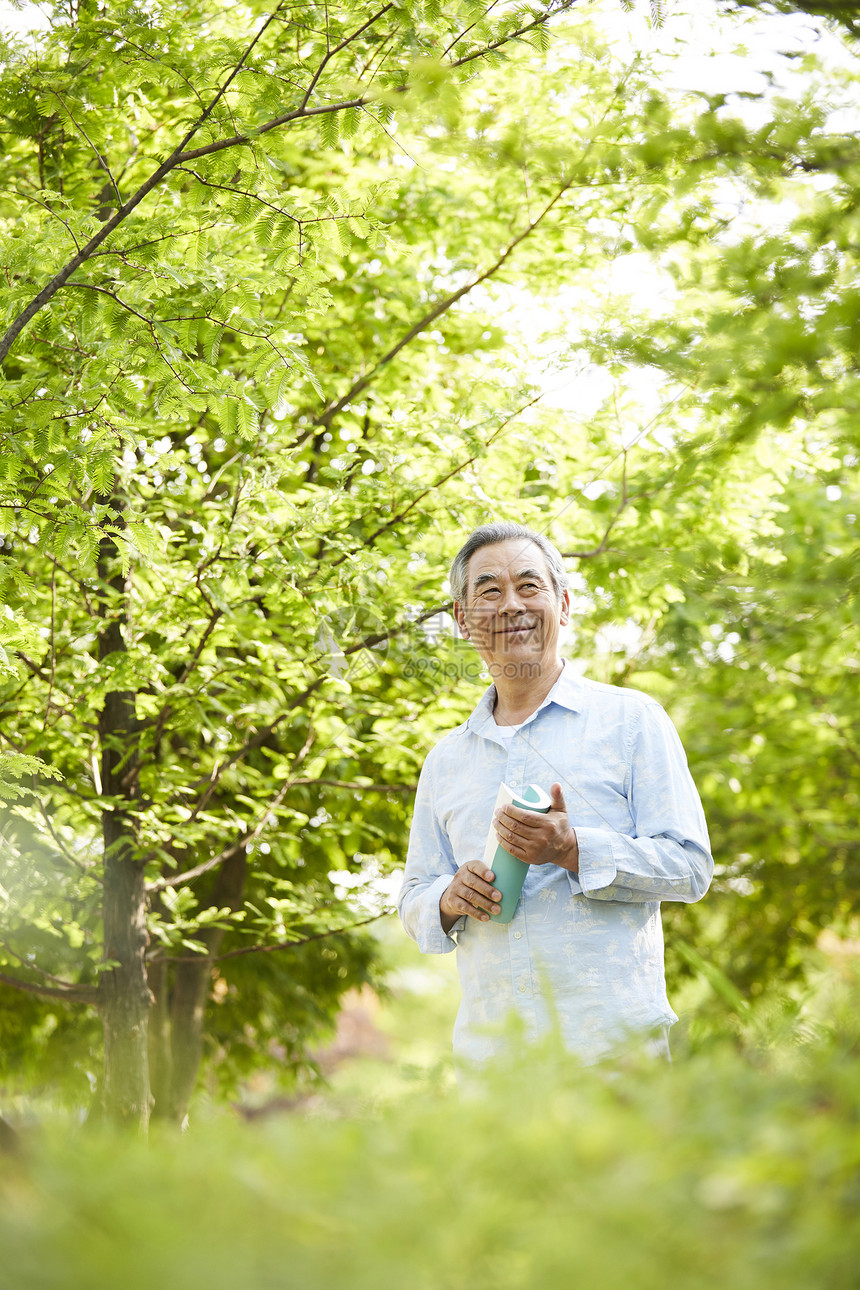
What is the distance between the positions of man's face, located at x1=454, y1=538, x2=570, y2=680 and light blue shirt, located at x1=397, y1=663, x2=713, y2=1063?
0.40 ft

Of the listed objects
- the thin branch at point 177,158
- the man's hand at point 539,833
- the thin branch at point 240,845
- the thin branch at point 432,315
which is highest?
the thin branch at point 432,315

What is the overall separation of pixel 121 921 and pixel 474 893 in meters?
2.57

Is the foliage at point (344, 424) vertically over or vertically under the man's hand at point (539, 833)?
Result: over

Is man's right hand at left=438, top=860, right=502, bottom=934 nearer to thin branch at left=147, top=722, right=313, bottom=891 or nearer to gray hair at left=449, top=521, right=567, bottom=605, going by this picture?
gray hair at left=449, top=521, right=567, bottom=605

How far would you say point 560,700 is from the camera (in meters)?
2.63

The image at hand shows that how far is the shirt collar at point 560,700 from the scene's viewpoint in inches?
103

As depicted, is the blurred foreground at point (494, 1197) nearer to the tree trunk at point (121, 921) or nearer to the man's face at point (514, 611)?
the man's face at point (514, 611)

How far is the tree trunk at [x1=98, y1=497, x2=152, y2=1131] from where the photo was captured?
166 inches

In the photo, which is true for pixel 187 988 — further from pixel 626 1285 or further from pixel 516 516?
pixel 626 1285

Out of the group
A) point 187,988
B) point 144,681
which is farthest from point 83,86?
point 187,988

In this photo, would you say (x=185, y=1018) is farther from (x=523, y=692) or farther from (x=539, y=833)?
(x=539, y=833)

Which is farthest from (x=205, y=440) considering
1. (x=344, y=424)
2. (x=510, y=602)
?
(x=510, y=602)

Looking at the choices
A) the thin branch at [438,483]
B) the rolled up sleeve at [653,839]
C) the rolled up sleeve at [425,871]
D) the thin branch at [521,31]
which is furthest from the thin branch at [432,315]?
the rolled up sleeve at [653,839]

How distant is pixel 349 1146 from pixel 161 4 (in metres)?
3.47
